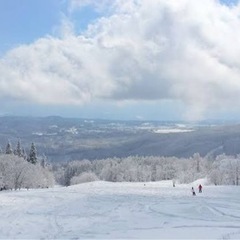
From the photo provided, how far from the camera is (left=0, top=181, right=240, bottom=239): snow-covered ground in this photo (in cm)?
3453

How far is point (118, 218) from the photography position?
43.5m

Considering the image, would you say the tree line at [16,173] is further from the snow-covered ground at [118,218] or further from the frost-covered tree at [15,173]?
the snow-covered ground at [118,218]

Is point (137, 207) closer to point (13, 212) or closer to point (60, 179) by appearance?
point (13, 212)

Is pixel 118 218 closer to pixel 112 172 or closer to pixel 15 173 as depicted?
pixel 15 173

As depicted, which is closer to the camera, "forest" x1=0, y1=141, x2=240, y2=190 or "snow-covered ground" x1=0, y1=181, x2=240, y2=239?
"snow-covered ground" x1=0, y1=181, x2=240, y2=239

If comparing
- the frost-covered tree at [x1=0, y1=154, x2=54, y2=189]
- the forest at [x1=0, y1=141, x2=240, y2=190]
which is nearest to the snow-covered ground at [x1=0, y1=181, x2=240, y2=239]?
the frost-covered tree at [x1=0, y1=154, x2=54, y2=189]

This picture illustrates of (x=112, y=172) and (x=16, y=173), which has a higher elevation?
(x=16, y=173)

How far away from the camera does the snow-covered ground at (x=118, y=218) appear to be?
113 feet

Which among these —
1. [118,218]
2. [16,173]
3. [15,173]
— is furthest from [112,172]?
[118,218]

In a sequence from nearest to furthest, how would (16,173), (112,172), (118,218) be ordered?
(118,218) < (16,173) < (112,172)

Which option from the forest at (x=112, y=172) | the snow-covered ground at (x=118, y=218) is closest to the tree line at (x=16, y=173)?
the forest at (x=112, y=172)

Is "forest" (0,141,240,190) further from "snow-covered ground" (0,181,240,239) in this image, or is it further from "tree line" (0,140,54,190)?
"snow-covered ground" (0,181,240,239)

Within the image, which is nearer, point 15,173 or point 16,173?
point 15,173

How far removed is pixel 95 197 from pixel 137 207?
44.9ft
